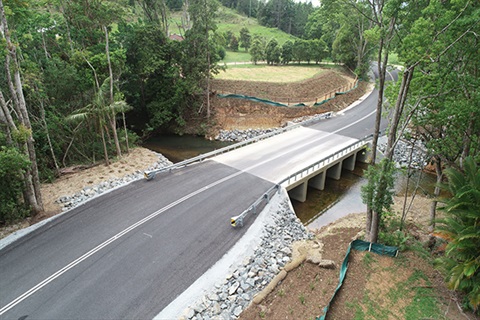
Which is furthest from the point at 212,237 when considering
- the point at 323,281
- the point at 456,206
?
the point at 456,206

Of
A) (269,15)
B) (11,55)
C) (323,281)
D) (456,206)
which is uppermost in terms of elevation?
(269,15)

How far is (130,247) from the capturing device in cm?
1248

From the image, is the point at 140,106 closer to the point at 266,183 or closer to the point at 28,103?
the point at 28,103

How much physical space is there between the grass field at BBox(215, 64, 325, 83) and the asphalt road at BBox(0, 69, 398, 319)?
2401 cm

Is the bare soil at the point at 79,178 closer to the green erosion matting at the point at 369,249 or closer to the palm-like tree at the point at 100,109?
the palm-like tree at the point at 100,109

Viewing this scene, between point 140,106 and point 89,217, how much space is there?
863 inches

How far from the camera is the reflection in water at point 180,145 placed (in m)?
28.5

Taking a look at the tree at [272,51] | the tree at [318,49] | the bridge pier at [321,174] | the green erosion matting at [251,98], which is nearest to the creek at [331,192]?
the bridge pier at [321,174]

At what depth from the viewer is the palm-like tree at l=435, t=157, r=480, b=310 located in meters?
9.36

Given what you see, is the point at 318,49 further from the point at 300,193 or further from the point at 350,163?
the point at 300,193

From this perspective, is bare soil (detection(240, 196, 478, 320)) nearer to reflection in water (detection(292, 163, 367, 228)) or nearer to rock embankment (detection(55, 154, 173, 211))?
reflection in water (detection(292, 163, 367, 228))

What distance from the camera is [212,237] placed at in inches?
529

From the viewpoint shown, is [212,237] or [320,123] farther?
[320,123]

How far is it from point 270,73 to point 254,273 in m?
37.3
